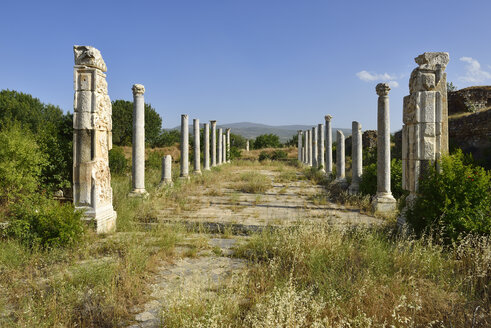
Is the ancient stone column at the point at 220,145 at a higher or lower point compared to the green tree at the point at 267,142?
lower

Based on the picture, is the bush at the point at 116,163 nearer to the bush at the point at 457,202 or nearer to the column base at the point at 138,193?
the column base at the point at 138,193

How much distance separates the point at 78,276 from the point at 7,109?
35.7 meters

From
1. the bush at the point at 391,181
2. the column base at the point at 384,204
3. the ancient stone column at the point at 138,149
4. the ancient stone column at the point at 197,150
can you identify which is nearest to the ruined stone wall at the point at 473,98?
the bush at the point at 391,181

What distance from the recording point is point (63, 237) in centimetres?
546

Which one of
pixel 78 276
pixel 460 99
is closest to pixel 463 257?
pixel 78 276

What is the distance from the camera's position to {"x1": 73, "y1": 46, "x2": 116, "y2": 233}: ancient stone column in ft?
21.7

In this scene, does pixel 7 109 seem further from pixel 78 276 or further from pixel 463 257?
pixel 463 257

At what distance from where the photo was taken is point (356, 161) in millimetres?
13000

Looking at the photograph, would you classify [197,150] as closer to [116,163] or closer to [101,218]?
[116,163]

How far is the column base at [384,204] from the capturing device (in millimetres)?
9539

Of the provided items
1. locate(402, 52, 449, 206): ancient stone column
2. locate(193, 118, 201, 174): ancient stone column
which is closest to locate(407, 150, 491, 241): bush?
locate(402, 52, 449, 206): ancient stone column

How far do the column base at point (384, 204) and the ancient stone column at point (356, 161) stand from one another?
8.52ft

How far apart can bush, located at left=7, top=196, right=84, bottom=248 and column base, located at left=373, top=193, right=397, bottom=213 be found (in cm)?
782

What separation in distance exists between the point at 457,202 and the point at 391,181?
576 centimetres
